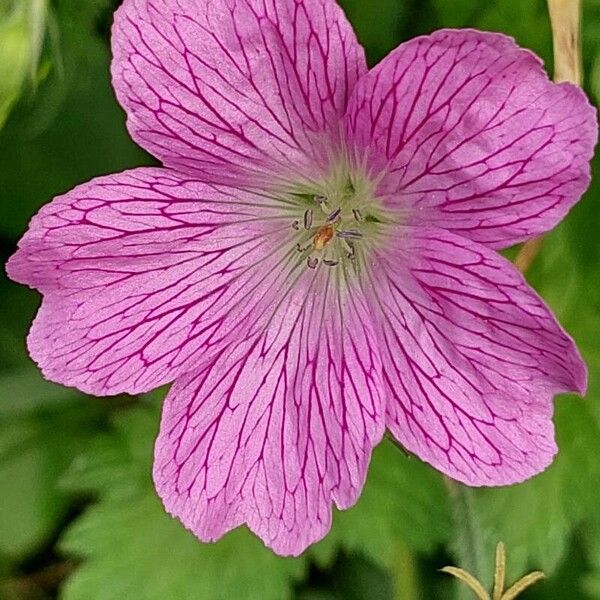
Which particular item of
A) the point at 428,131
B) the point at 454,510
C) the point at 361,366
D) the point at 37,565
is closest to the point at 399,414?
the point at 361,366

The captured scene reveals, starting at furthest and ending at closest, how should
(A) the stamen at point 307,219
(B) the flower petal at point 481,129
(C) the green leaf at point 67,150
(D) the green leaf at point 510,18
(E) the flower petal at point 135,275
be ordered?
1. (C) the green leaf at point 67,150
2. (D) the green leaf at point 510,18
3. (A) the stamen at point 307,219
4. (E) the flower petal at point 135,275
5. (B) the flower petal at point 481,129

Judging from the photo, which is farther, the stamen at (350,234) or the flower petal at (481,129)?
the stamen at (350,234)

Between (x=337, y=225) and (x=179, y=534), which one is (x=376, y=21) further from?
(x=179, y=534)

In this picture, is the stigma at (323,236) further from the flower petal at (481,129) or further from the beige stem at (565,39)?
the beige stem at (565,39)

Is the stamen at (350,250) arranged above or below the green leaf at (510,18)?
below

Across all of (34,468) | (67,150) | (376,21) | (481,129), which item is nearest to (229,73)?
(481,129)

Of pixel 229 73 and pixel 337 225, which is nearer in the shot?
pixel 229 73

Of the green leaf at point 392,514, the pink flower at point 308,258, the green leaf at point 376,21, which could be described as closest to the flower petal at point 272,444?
the pink flower at point 308,258
